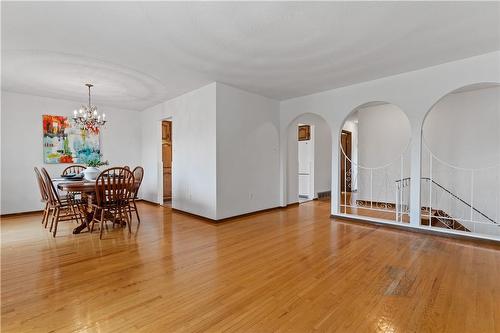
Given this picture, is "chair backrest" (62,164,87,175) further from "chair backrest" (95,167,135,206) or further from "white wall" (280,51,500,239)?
"white wall" (280,51,500,239)

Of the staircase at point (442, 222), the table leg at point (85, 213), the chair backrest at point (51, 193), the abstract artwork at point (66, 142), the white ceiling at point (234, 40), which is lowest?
the staircase at point (442, 222)

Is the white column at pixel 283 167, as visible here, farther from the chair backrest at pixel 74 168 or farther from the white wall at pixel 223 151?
the chair backrest at pixel 74 168

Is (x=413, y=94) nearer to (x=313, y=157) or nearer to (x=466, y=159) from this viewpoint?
(x=466, y=159)

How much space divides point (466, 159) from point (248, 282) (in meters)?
5.53

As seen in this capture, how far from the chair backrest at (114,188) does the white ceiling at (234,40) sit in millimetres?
1669

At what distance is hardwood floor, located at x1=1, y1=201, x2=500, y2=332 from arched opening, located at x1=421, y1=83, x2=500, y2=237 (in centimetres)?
223

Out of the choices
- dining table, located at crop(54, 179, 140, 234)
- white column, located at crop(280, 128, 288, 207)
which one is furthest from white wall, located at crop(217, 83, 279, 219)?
dining table, located at crop(54, 179, 140, 234)

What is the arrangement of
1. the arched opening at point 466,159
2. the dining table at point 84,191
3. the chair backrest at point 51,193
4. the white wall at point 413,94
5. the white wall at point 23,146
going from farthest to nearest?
1. the white wall at point 23,146
2. the arched opening at point 466,159
3. the chair backrest at point 51,193
4. the dining table at point 84,191
5. the white wall at point 413,94

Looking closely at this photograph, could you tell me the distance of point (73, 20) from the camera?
2529 millimetres

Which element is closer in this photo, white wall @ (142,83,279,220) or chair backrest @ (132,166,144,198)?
chair backrest @ (132,166,144,198)

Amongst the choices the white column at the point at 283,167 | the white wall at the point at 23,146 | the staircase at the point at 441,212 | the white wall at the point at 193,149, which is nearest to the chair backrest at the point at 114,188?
the white wall at the point at 193,149

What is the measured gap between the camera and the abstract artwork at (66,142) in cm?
553

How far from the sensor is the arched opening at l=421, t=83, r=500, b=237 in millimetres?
4832

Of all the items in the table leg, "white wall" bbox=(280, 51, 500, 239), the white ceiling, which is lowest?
the table leg
